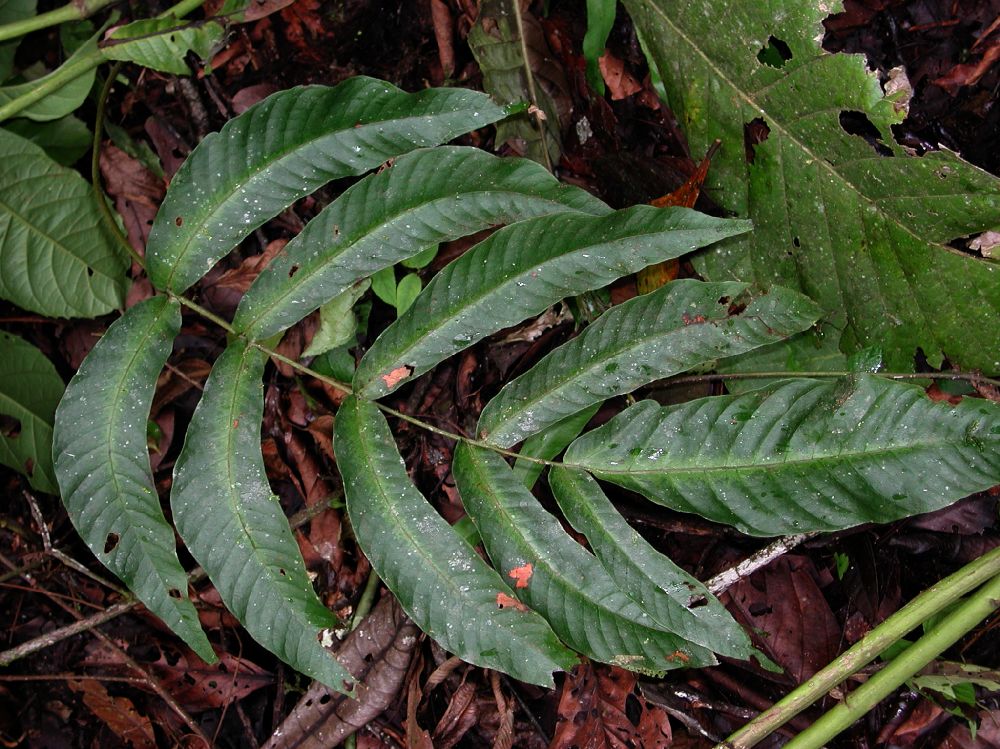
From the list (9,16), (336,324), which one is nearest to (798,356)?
(336,324)

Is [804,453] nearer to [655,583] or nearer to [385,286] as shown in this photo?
[655,583]

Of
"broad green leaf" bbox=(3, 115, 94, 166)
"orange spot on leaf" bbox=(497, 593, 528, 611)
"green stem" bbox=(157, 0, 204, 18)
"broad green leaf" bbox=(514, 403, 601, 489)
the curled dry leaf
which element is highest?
"green stem" bbox=(157, 0, 204, 18)

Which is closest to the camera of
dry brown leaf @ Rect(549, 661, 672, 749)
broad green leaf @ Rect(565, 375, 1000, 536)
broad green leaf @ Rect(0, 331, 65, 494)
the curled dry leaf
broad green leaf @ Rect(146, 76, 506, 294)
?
broad green leaf @ Rect(565, 375, 1000, 536)

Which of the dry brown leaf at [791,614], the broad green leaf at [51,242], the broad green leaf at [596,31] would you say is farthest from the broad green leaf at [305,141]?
the dry brown leaf at [791,614]

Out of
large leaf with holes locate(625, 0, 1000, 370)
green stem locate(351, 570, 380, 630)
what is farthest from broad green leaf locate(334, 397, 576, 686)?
large leaf with holes locate(625, 0, 1000, 370)

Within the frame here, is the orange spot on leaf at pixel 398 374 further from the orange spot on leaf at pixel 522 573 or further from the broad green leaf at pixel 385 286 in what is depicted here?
the orange spot on leaf at pixel 522 573

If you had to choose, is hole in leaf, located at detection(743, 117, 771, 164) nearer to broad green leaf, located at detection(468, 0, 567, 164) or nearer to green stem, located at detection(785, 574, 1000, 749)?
broad green leaf, located at detection(468, 0, 567, 164)
